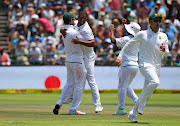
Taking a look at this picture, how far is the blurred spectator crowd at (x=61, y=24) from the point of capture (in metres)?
23.0

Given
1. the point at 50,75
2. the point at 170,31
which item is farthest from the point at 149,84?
the point at 170,31

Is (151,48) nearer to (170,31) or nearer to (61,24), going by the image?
(170,31)

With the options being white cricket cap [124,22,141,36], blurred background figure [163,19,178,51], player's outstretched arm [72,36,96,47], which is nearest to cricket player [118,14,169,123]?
player's outstretched arm [72,36,96,47]

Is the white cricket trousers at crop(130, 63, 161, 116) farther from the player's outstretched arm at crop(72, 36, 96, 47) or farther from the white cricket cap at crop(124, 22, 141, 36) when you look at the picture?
the white cricket cap at crop(124, 22, 141, 36)

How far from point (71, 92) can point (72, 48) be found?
3.69 ft

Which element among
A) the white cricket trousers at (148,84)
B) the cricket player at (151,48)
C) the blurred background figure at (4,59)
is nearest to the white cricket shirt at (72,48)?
the cricket player at (151,48)

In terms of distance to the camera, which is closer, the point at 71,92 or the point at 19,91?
the point at 71,92

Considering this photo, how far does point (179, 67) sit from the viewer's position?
73.8 feet

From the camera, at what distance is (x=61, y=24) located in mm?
25984

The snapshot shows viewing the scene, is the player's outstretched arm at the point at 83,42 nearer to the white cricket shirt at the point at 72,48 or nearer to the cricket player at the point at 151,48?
the white cricket shirt at the point at 72,48

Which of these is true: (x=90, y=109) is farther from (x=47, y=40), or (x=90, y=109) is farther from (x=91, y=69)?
(x=47, y=40)

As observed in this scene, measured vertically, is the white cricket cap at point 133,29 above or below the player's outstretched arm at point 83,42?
above

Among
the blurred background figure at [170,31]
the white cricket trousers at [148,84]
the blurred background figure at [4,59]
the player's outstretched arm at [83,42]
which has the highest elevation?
the player's outstretched arm at [83,42]

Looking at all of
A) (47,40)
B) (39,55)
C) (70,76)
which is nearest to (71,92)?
(70,76)
